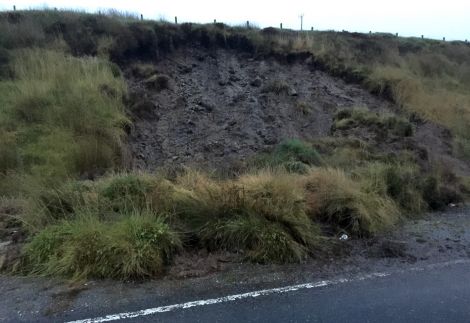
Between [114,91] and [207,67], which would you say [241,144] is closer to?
[114,91]

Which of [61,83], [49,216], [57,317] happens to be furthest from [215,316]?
[61,83]

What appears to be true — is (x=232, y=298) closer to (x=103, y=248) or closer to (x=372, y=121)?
(x=103, y=248)

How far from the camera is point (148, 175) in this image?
745 cm

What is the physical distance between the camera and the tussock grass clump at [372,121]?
46.5 ft

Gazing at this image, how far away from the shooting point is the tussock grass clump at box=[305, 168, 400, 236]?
6629mm

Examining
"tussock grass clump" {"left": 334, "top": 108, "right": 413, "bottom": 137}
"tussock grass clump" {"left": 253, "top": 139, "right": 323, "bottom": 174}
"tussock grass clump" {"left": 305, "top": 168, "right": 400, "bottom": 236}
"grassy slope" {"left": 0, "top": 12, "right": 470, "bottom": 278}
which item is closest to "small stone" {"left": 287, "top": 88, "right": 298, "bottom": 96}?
"tussock grass clump" {"left": 334, "top": 108, "right": 413, "bottom": 137}

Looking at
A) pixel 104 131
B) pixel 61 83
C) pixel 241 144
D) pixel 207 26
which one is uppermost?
pixel 207 26

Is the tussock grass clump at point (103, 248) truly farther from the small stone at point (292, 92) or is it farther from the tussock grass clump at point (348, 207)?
the small stone at point (292, 92)

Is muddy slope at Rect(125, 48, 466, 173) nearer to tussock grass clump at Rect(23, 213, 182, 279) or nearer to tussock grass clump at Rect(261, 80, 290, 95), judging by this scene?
tussock grass clump at Rect(261, 80, 290, 95)

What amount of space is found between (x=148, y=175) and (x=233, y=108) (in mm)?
9818

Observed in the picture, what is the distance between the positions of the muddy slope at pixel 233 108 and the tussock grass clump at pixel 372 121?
0.38 meters

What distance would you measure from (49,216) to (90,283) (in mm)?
1649

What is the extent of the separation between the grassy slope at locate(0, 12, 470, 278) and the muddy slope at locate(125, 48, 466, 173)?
748 millimetres

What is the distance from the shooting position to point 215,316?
412cm
